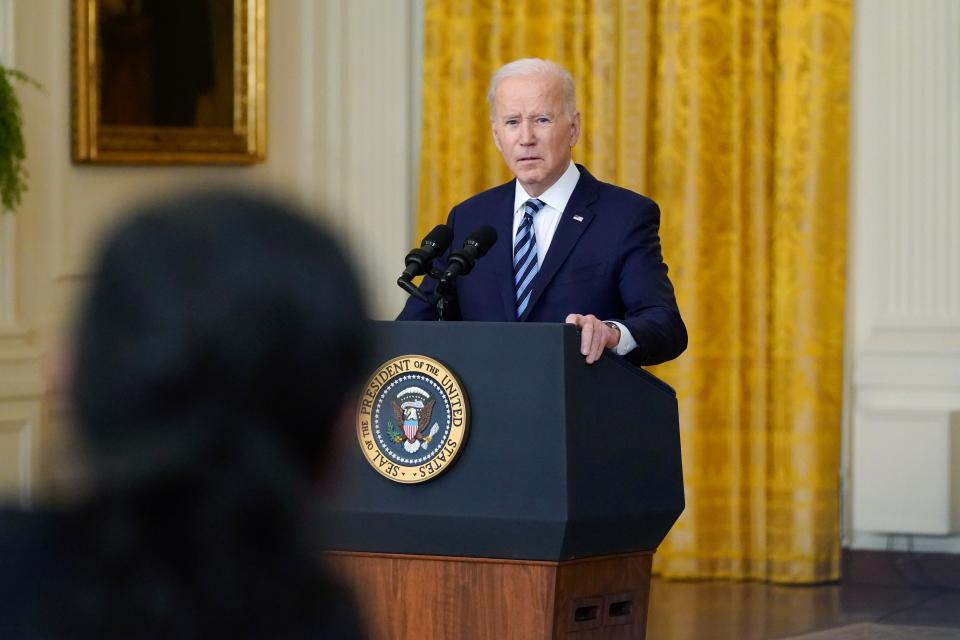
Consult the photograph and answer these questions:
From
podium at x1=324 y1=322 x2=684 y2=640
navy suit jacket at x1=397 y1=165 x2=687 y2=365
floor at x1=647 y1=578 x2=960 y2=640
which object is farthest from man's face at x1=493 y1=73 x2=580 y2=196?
floor at x1=647 y1=578 x2=960 y2=640

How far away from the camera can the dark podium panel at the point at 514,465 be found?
281 cm

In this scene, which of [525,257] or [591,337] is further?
[525,257]

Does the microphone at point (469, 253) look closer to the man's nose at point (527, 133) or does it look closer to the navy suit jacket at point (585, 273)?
the navy suit jacket at point (585, 273)

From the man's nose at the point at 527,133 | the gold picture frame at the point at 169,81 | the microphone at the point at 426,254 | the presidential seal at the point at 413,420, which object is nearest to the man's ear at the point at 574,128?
the man's nose at the point at 527,133

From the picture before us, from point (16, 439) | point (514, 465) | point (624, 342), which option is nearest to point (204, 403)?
point (514, 465)

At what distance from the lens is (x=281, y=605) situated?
834 mm

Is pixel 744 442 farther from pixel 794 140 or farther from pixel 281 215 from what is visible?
pixel 281 215

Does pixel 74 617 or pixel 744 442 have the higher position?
pixel 74 617

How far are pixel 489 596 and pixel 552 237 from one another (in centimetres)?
97

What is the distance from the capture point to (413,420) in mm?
2863

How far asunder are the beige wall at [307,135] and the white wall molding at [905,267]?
2.01 meters

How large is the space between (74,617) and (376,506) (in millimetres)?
2112

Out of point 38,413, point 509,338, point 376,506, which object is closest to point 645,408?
point 509,338

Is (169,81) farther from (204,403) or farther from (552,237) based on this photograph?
(204,403)
